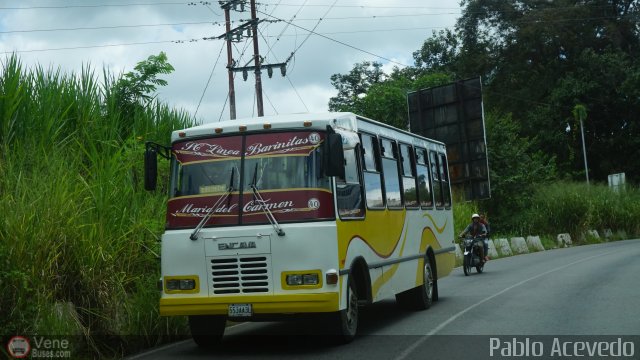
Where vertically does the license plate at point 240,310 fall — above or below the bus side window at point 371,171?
below

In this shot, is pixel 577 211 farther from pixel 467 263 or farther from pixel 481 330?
pixel 481 330

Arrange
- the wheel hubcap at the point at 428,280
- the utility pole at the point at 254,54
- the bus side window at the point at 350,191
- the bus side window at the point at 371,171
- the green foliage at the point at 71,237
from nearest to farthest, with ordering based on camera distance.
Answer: the green foliage at the point at 71,237, the bus side window at the point at 350,191, the bus side window at the point at 371,171, the wheel hubcap at the point at 428,280, the utility pole at the point at 254,54

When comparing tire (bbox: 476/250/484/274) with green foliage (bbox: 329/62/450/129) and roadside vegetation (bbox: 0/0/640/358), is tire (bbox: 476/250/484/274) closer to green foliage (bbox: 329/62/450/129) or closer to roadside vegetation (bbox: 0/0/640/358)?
roadside vegetation (bbox: 0/0/640/358)

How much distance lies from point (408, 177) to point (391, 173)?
1.14 m

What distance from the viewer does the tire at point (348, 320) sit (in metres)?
10.5

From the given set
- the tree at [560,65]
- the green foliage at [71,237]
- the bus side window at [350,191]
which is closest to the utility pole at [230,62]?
the green foliage at [71,237]

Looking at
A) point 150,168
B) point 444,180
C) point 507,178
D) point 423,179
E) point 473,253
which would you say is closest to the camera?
point 150,168

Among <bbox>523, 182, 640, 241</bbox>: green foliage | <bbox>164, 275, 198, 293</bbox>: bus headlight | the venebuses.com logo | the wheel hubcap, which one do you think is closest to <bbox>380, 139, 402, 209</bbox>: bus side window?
the wheel hubcap

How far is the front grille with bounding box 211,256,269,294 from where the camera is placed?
33.3ft

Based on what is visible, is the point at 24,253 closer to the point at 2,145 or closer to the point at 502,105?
the point at 2,145

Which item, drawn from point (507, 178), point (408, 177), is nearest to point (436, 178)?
point (408, 177)

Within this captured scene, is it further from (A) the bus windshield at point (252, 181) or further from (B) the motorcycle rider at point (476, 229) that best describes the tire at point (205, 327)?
(B) the motorcycle rider at point (476, 229)

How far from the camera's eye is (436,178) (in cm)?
1658

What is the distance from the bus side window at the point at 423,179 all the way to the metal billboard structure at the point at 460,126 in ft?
52.4
